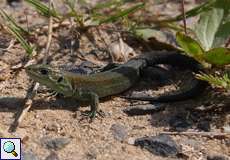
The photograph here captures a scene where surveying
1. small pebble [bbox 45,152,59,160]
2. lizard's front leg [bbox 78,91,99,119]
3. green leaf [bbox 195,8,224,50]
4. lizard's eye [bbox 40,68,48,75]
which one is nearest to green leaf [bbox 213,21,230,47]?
green leaf [bbox 195,8,224,50]

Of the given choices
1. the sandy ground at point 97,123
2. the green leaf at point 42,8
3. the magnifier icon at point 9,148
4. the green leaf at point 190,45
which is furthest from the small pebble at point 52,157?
the green leaf at point 42,8

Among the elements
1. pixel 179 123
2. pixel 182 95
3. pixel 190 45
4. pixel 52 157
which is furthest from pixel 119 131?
pixel 190 45

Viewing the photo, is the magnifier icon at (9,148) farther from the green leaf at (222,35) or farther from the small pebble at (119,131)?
the green leaf at (222,35)

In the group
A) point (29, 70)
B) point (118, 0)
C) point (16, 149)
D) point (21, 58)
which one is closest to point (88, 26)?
point (118, 0)

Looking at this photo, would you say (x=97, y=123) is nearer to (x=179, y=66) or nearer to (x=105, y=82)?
(x=105, y=82)

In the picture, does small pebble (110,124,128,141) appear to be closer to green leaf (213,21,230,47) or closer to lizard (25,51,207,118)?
lizard (25,51,207,118)

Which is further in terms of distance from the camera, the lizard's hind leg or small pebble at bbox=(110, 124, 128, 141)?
the lizard's hind leg
